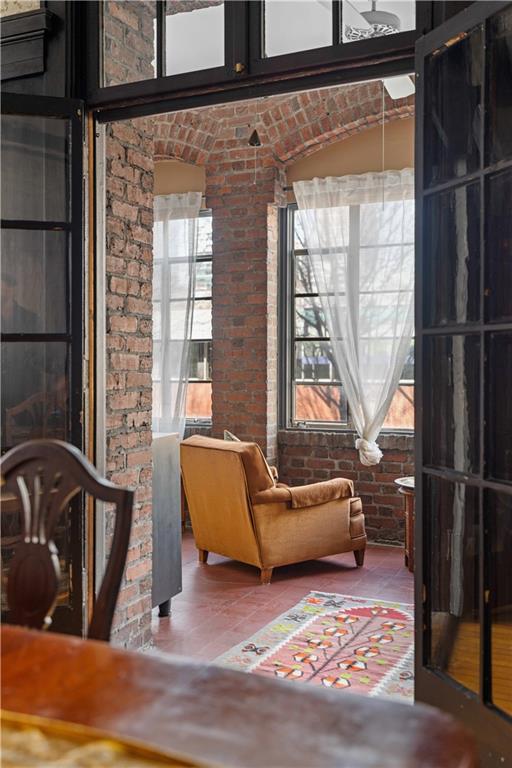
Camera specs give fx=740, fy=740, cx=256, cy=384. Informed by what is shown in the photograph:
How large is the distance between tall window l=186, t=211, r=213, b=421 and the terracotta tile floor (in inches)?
61.5

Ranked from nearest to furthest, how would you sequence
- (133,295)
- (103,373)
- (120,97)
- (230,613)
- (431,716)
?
(431,716) → (120,97) → (103,373) → (133,295) → (230,613)

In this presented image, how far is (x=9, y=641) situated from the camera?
1286mm

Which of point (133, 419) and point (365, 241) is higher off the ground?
point (365, 241)

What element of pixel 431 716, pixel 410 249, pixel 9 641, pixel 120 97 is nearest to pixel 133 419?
pixel 120 97

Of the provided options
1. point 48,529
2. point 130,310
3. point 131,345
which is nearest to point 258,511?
point 131,345

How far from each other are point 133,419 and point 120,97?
136 cm

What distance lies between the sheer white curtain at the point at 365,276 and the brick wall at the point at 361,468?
0.14 meters

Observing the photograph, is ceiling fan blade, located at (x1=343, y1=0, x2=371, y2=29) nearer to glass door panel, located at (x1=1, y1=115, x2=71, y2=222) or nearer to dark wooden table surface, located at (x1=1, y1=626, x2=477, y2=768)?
glass door panel, located at (x1=1, y1=115, x2=71, y2=222)

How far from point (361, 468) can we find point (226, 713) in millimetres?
5168

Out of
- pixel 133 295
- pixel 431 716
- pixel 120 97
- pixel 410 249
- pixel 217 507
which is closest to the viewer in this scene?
pixel 431 716

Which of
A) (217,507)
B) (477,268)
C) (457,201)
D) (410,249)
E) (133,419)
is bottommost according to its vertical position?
(217,507)

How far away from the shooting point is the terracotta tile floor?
376cm

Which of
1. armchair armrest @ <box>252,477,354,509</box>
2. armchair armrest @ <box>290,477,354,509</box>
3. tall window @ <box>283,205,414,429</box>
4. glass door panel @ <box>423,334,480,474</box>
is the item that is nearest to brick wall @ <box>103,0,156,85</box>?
glass door panel @ <box>423,334,480,474</box>

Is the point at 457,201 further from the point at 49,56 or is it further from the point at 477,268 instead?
the point at 49,56
